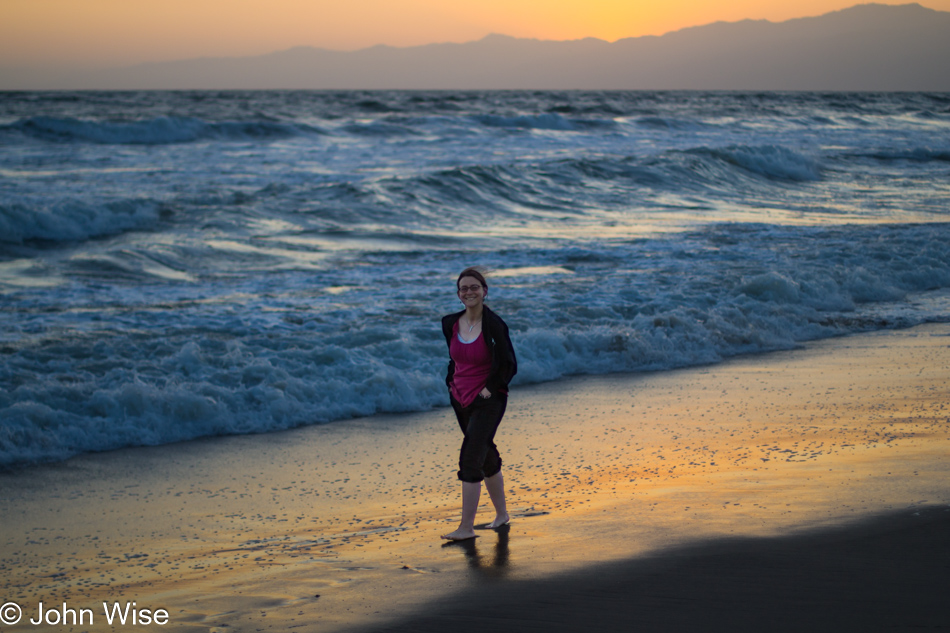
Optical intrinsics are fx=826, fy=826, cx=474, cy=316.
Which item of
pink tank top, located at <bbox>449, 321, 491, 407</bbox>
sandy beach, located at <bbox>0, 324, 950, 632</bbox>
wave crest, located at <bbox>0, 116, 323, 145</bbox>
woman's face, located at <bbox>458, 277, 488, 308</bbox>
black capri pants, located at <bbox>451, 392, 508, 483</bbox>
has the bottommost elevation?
sandy beach, located at <bbox>0, 324, 950, 632</bbox>

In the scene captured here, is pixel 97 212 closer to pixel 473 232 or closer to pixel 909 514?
pixel 473 232

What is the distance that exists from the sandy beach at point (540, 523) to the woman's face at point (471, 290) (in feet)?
4.11

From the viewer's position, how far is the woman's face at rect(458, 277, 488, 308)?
421cm

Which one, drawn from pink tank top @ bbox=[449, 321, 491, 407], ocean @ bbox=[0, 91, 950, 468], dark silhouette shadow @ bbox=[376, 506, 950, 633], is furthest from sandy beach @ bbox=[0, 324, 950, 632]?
ocean @ bbox=[0, 91, 950, 468]

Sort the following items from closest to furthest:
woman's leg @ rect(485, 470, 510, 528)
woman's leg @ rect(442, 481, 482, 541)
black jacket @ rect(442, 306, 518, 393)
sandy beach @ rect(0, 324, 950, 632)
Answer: sandy beach @ rect(0, 324, 950, 632) < black jacket @ rect(442, 306, 518, 393) < woman's leg @ rect(442, 481, 482, 541) < woman's leg @ rect(485, 470, 510, 528)

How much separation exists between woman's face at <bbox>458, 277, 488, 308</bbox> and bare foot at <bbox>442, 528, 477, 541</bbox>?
3.91 feet

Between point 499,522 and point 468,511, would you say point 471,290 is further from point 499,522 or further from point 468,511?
point 499,522

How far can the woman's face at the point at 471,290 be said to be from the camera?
→ 421 centimetres

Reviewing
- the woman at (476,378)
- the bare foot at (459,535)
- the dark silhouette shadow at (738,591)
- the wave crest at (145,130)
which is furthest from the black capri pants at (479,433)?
the wave crest at (145,130)

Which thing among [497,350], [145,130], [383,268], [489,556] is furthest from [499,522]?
[145,130]

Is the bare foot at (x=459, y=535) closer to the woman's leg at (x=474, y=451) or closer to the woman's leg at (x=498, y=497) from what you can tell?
the woman's leg at (x=474, y=451)

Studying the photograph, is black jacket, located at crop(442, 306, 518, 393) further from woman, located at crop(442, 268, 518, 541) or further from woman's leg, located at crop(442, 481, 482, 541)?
woman's leg, located at crop(442, 481, 482, 541)

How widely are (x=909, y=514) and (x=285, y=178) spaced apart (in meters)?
20.6

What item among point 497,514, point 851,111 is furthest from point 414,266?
point 851,111
